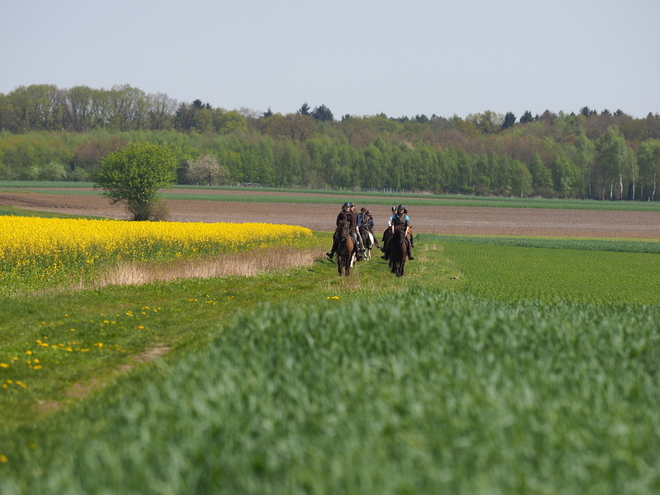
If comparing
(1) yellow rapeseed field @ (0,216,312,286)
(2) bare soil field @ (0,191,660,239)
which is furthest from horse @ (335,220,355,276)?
(2) bare soil field @ (0,191,660,239)

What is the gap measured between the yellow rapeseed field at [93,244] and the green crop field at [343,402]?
7921 mm

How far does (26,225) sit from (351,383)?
28.2 meters

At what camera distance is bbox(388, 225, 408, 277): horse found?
24.6 metres

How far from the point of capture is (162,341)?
14.2 meters

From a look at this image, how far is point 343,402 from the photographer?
22.2 feet

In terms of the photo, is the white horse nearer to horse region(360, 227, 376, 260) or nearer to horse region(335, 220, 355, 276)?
horse region(360, 227, 376, 260)

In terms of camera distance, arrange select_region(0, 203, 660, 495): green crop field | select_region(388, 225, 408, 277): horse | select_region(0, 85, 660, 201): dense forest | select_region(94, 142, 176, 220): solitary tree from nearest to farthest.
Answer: select_region(0, 203, 660, 495): green crop field < select_region(388, 225, 408, 277): horse < select_region(94, 142, 176, 220): solitary tree < select_region(0, 85, 660, 201): dense forest

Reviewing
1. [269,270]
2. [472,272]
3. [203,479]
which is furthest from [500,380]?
[472,272]

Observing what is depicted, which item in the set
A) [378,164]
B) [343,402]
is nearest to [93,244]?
[343,402]

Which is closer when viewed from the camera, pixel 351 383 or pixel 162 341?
pixel 351 383

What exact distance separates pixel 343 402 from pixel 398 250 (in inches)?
734

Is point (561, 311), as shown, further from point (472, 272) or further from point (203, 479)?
point (472, 272)

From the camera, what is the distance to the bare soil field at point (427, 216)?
70.1 metres

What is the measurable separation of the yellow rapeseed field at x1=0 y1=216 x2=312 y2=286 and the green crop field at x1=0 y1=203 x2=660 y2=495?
792 centimetres
